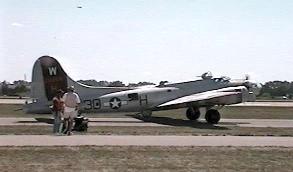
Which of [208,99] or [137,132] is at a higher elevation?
[208,99]

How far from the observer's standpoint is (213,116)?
32.3 meters

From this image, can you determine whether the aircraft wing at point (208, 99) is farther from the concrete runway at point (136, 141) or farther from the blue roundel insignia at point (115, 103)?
the concrete runway at point (136, 141)

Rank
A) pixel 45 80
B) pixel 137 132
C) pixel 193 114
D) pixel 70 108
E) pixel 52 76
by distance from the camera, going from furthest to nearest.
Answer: pixel 193 114 → pixel 52 76 → pixel 45 80 → pixel 137 132 → pixel 70 108

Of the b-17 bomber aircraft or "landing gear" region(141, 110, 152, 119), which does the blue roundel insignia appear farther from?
"landing gear" region(141, 110, 152, 119)

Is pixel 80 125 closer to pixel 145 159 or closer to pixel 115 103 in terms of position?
pixel 145 159

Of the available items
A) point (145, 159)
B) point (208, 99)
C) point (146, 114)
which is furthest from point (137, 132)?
point (146, 114)

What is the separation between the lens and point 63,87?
3073 cm

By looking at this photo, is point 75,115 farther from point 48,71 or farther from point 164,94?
point 164,94

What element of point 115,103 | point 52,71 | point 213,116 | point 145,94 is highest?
point 52,71

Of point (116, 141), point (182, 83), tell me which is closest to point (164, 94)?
point (182, 83)

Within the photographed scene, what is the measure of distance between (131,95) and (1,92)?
11075 centimetres

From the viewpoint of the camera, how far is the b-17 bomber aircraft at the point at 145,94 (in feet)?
100

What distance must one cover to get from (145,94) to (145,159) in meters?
21.2

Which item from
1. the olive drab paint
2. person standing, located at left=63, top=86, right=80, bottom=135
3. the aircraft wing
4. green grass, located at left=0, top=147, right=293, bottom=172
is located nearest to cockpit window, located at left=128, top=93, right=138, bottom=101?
the aircraft wing
